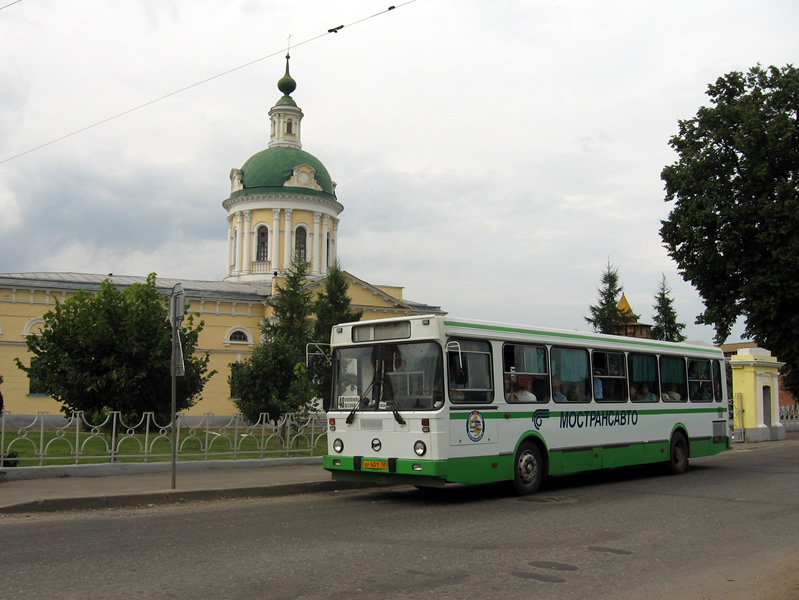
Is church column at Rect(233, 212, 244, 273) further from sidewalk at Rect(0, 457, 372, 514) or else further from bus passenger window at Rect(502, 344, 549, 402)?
bus passenger window at Rect(502, 344, 549, 402)

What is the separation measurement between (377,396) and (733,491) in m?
6.59

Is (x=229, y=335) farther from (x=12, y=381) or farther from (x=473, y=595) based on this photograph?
(x=473, y=595)

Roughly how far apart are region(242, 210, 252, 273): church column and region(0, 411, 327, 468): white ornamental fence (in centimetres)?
3320

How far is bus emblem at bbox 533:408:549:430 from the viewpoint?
13211mm

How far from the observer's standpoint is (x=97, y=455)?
14.5 metres

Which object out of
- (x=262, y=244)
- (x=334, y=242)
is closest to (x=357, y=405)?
(x=262, y=244)

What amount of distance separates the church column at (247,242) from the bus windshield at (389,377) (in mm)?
38652

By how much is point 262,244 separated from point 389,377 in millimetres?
40466

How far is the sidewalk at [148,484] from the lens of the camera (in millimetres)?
11273

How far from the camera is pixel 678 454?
672 inches

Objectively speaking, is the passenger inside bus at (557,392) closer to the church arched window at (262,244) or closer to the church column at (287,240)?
the church column at (287,240)

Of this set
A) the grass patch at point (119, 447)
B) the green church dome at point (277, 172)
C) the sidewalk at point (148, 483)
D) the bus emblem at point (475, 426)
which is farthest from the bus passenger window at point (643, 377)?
the green church dome at point (277, 172)

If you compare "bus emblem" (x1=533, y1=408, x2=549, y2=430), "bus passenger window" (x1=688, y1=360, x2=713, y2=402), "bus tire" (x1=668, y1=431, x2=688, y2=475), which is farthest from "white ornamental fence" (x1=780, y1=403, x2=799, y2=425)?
"bus emblem" (x1=533, y1=408, x2=549, y2=430)

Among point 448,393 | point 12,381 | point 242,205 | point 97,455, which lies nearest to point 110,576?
point 448,393
